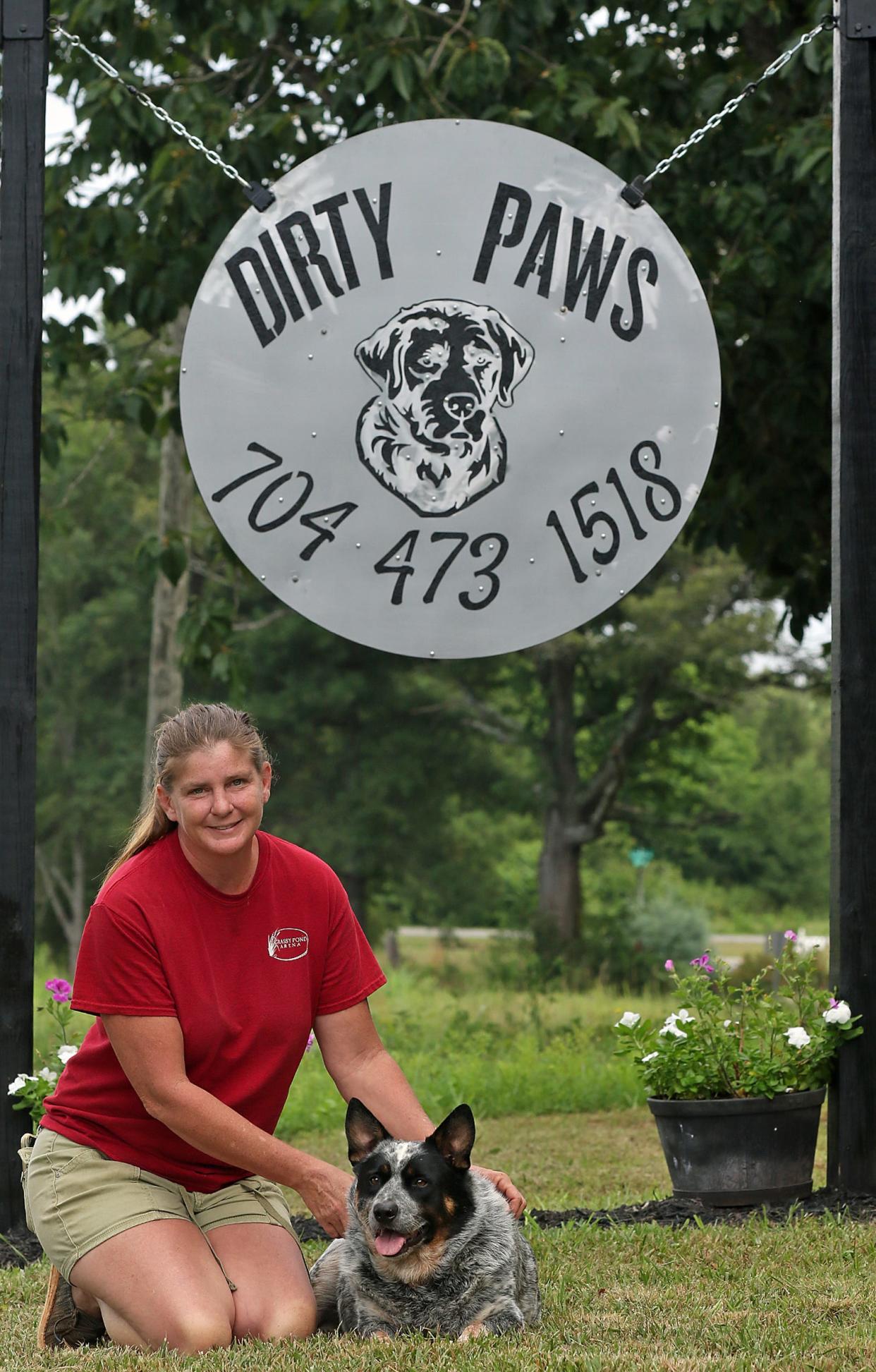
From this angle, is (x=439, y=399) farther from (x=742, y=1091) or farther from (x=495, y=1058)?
(x=495, y=1058)

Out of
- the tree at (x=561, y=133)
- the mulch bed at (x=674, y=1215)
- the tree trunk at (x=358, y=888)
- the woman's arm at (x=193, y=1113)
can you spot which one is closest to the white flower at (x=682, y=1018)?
the mulch bed at (x=674, y=1215)

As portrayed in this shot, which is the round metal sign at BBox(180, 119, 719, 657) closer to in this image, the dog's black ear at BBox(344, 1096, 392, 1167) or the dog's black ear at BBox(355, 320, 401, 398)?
the dog's black ear at BBox(355, 320, 401, 398)

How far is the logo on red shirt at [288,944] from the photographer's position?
3.67 meters

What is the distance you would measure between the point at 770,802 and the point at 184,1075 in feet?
124

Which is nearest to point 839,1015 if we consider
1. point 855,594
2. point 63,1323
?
point 855,594

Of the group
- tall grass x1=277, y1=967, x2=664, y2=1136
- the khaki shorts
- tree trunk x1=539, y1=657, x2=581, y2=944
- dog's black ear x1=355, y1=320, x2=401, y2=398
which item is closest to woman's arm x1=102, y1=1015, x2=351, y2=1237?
the khaki shorts

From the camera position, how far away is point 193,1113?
339 cm

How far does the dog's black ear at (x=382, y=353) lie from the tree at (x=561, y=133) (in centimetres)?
251

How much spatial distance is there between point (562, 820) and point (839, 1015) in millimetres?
19794

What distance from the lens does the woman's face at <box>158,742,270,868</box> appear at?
11.6 ft

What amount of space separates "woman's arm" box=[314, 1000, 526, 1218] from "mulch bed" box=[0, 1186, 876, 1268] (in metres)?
0.99

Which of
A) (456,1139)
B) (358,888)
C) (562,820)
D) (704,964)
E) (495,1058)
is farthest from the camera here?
(358,888)

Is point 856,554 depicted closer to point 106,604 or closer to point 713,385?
point 713,385

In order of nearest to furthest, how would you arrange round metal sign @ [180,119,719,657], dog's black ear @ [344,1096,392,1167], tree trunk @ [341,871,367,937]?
dog's black ear @ [344,1096,392,1167], round metal sign @ [180,119,719,657], tree trunk @ [341,871,367,937]
